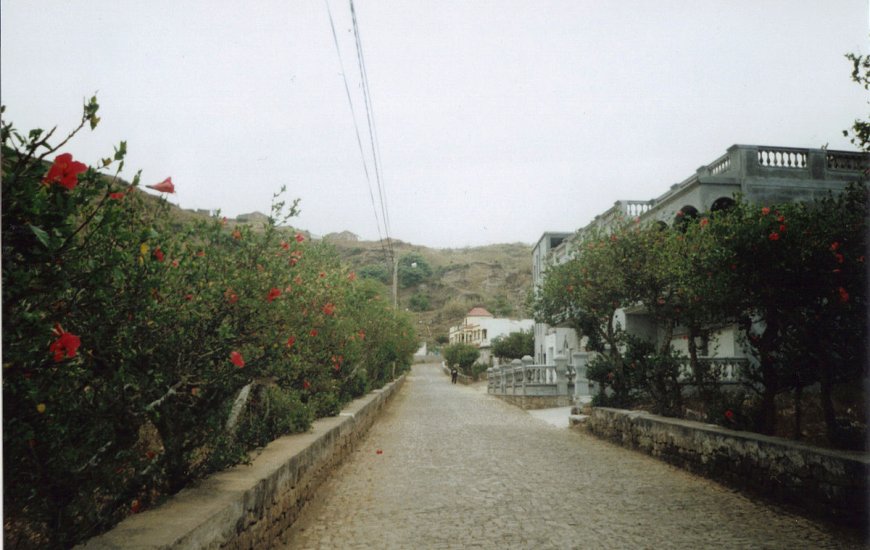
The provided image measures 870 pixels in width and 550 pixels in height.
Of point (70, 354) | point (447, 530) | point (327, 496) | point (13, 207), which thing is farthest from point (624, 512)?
point (13, 207)

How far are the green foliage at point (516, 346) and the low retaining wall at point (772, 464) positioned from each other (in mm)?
38940

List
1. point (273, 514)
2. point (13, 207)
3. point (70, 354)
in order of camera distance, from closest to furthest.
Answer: point (13, 207) < point (70, 354) < point (273, 514)

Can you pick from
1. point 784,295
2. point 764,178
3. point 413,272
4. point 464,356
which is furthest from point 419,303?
point 784,295

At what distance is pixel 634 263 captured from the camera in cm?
1241

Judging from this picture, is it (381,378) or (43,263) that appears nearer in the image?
(43,263)

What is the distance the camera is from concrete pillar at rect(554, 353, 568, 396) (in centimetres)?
2154

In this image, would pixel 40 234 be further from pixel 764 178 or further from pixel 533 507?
pixel 764 178

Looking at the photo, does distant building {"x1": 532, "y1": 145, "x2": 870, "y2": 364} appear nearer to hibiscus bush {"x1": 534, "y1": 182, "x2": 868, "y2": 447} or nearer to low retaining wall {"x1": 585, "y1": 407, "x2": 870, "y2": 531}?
hibiscus bush {"x1": 534, "y1": 182, "x2": 868, "y2": 447}

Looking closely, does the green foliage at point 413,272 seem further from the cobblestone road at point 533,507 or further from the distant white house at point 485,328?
the cobblestone road at point 533,507

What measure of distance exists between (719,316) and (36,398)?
8.59 metres

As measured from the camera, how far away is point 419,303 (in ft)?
343

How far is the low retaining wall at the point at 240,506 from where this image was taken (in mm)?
3203

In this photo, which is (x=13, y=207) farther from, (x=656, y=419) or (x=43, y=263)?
(x=656, y=419)

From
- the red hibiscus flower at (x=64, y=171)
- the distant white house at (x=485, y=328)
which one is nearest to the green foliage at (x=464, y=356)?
the distant white house at (x=485, y=328)
